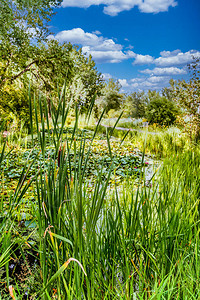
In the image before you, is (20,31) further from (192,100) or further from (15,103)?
(192,100)

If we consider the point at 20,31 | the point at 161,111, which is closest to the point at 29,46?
the point at 20,31

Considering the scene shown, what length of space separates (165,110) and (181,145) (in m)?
10.3

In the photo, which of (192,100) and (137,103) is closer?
(192,100)

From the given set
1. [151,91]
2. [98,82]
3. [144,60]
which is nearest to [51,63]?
[98,82]

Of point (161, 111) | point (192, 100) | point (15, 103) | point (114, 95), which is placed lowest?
point (192, 100)

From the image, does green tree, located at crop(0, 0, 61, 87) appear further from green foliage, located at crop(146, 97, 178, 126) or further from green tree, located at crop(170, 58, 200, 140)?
green foliage, located at crop(146, 97, 178, 126)

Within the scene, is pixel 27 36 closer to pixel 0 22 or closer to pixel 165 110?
pixel 0 22

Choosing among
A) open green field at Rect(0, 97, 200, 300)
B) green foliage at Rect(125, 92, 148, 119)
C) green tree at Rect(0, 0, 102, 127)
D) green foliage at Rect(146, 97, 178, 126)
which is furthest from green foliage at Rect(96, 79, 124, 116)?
open green field at Rect(0, 97, 200, 300)

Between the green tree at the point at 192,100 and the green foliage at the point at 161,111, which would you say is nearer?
the green tree at the point at 192,100

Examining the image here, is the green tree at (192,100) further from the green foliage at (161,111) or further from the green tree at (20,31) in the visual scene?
the green foliage at (161,111)

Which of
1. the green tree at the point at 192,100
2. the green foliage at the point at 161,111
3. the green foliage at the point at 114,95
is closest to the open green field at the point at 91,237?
the green tree at the point at 192,100

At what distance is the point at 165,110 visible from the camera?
53.0ft

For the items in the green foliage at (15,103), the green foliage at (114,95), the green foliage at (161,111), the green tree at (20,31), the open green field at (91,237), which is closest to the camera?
the open green field at (91,237)

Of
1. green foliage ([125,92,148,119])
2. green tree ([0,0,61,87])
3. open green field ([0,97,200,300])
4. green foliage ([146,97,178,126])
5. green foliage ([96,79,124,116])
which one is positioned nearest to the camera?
open green field ([0,97,200,300])
